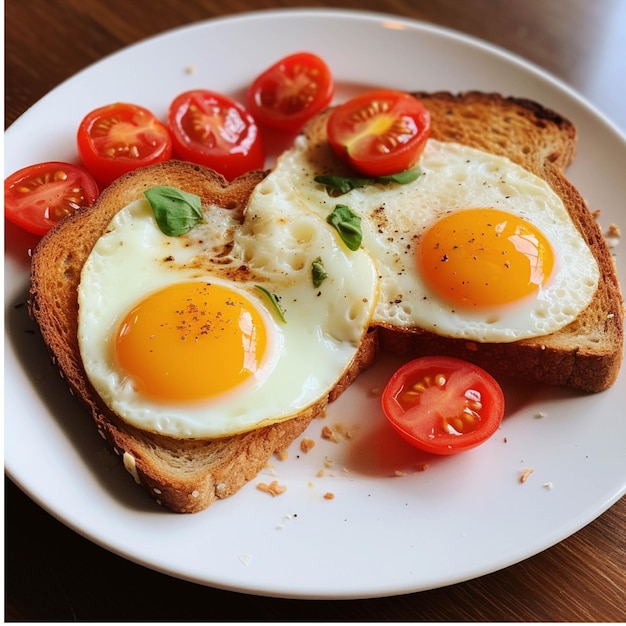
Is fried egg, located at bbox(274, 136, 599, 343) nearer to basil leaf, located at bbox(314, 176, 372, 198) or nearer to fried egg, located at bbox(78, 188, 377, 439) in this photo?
basil leaf, located at bbox(314, 176, 372, 198)

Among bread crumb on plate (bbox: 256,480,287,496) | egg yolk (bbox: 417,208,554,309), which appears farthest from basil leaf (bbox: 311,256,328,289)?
bread crumb on plate (bbox: 256,480,287,496)

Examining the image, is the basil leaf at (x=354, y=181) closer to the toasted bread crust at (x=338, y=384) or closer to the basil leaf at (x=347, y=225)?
the basil leaf at (x=347, y=225)

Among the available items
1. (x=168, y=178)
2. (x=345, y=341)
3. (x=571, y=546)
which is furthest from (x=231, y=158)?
(x=571, y=546)

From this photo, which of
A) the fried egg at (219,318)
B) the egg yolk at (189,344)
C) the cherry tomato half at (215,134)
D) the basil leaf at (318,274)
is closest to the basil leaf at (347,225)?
the fried egg at (219,318)

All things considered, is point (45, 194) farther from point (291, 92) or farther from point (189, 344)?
point (291, 92)

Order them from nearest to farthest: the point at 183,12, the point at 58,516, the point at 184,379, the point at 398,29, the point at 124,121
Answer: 1. the point at 58,516
2. the point at 184,379
3. the point at 124,121
4. the point at 398,29
5. the point at 183,12

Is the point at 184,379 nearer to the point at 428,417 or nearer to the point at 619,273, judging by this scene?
the point at 428,417
